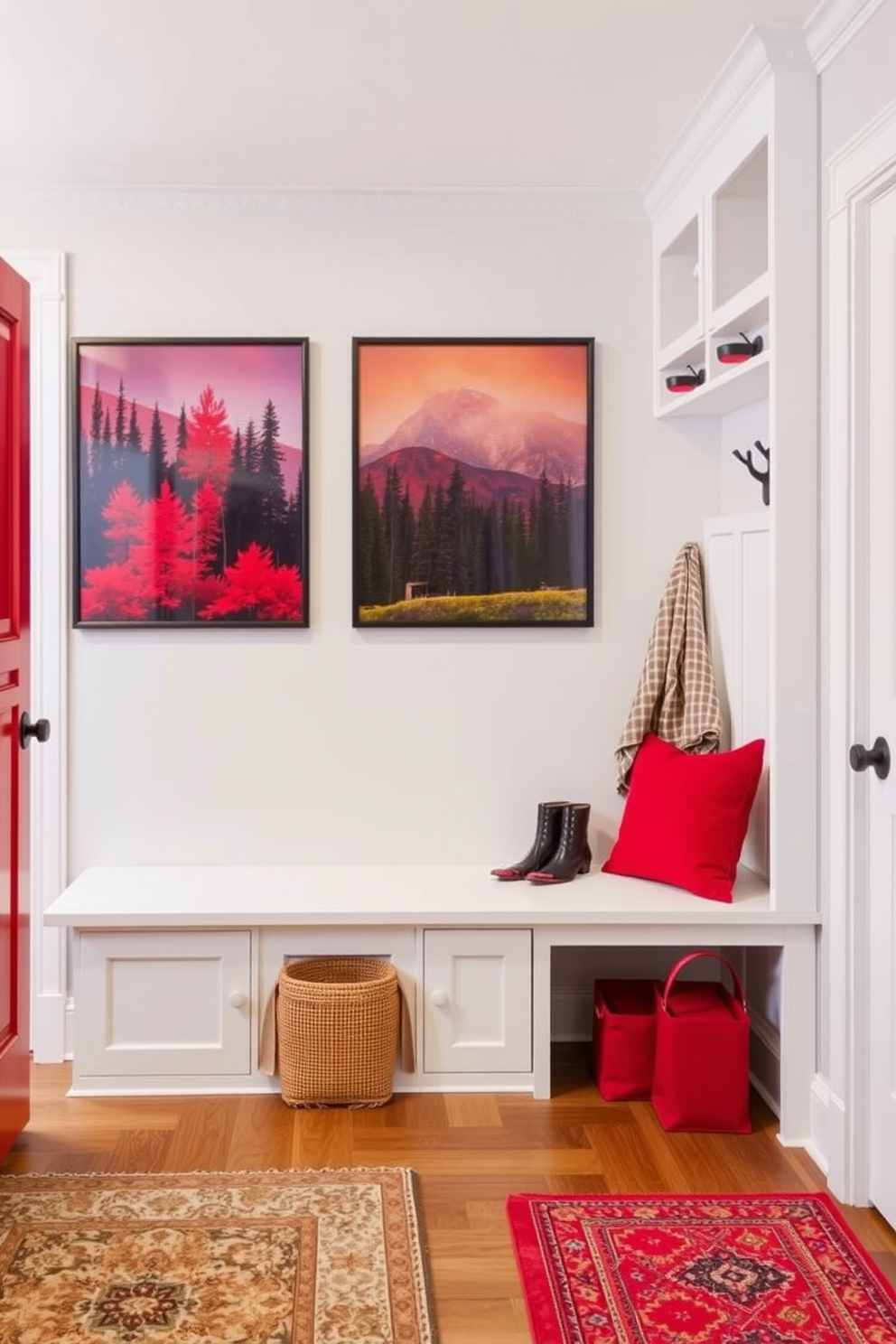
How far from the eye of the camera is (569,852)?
363cm

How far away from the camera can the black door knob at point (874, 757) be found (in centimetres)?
263

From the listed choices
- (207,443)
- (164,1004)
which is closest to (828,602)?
(207,443)

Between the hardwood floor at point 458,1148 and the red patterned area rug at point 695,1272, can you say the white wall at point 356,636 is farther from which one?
the red patterned area rug at point 695,1272

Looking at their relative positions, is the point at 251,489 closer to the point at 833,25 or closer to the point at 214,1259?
the point at 833,25

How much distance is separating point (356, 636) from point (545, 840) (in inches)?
31.9

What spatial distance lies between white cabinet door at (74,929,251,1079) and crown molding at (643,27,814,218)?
2.32 metres

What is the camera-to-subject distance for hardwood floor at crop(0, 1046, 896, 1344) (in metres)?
2.71

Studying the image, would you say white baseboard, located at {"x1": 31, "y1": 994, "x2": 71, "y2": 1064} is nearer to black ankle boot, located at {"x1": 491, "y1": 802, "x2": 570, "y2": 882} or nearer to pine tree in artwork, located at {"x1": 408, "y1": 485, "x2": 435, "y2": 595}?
black ankle boot, located at {"x1": 491, "y1": 802, "x2": 570, "y2": 882}

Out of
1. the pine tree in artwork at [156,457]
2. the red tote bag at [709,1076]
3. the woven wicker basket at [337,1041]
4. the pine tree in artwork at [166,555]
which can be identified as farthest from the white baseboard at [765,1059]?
the pine tree in artwork at [156,457]

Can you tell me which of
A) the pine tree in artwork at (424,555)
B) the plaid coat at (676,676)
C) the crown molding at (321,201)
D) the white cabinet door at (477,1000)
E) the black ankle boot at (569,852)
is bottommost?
the white cabinet door at (477,1000)

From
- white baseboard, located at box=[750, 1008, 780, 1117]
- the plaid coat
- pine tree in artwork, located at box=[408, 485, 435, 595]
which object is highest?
pine tree in artwork, located at box=[408, 485, 435, 595]

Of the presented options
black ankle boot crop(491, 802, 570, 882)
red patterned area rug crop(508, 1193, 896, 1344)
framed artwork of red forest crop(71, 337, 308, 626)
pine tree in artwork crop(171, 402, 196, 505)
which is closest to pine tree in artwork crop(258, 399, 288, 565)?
framed artwork of red forest crop(71, 337, 308, 626)

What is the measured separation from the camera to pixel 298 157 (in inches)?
138

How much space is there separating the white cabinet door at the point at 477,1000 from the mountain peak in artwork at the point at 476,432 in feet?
4.47
